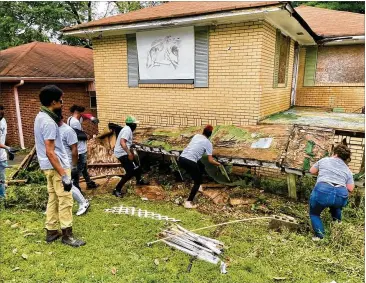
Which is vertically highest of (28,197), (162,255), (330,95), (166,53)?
(166,53)

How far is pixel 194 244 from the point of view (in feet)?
13.6

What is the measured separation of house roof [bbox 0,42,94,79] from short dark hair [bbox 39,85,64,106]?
9.68 metres

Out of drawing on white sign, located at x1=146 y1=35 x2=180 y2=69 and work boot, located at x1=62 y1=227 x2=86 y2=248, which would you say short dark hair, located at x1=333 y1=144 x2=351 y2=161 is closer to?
work boot, located at x1=62 y1=227 x2=86 y2=248

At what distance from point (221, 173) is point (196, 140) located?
1466 mm

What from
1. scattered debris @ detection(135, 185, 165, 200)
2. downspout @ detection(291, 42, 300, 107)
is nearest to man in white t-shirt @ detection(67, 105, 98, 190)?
scattered debris @ detection(135, 185, 165, 200)

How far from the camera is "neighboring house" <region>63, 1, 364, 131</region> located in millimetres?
7082

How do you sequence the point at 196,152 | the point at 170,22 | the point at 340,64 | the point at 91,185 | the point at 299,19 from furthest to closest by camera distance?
the point at 340,64 → the point at 170,22 → the point at 299,19 → the point at 91,185 → the point at 196,152

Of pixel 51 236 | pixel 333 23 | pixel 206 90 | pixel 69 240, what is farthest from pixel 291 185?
pixel 333 23

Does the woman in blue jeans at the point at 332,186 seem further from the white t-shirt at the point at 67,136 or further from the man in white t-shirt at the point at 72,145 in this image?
the white t-shirt at the point at 67,136

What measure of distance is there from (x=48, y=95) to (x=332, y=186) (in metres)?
4.27

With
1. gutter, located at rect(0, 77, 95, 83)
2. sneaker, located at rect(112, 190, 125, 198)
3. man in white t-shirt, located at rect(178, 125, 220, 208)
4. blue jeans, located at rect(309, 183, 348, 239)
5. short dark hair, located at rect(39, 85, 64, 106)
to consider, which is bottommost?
sneaker, located at rect(112, 190, 125, 198)

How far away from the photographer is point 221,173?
6891 mm

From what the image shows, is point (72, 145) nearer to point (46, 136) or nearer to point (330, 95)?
point (46, 136)

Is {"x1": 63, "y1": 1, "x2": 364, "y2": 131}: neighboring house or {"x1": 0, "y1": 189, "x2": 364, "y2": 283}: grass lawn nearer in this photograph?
{"x1": 0, "y1": 189, "x2": 364, "y2": 283}: grass lawn
